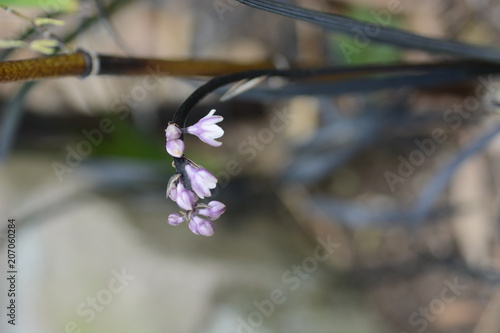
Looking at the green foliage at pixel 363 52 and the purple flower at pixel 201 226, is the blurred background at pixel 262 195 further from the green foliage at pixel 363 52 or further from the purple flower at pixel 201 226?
the purple flower at pixel 201 226

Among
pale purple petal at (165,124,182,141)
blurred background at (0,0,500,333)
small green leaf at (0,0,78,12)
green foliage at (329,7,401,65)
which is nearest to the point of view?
pale purple petal at (165,124,182,141)

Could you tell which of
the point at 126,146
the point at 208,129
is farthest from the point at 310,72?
the point at 126,146

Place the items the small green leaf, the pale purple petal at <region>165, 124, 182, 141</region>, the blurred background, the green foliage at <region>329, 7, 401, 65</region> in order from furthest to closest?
the green foliage at <region>329, 7, 401, 65</region> → the blurred background → the small green leaf → the pale purple petal at <region>165, 124, 182, 141</region>

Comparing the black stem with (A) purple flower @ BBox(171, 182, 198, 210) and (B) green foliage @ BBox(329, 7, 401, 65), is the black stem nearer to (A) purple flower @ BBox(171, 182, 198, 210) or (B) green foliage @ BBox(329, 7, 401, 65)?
(A) purple flower @ BBox(171, 182, 198, 210)

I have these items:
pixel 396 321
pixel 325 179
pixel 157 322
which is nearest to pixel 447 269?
pixel 396 321

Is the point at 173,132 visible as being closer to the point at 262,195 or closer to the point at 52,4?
the point at 52,4

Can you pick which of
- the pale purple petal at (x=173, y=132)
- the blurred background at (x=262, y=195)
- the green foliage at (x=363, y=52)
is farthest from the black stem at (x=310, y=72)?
the green foliage at (x=363, y=52)

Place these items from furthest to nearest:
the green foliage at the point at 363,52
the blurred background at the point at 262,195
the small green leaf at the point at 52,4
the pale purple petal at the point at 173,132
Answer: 1. the green foliage at the point at 363,52
2. the blurred background at the point at 262,195
3. the small green leaf at the point at 52,4
4. the pale purple petal at the point at 173,132

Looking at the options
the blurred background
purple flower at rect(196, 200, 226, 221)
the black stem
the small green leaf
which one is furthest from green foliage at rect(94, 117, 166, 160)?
purple flower at rect(196, 200, 226, 221)
